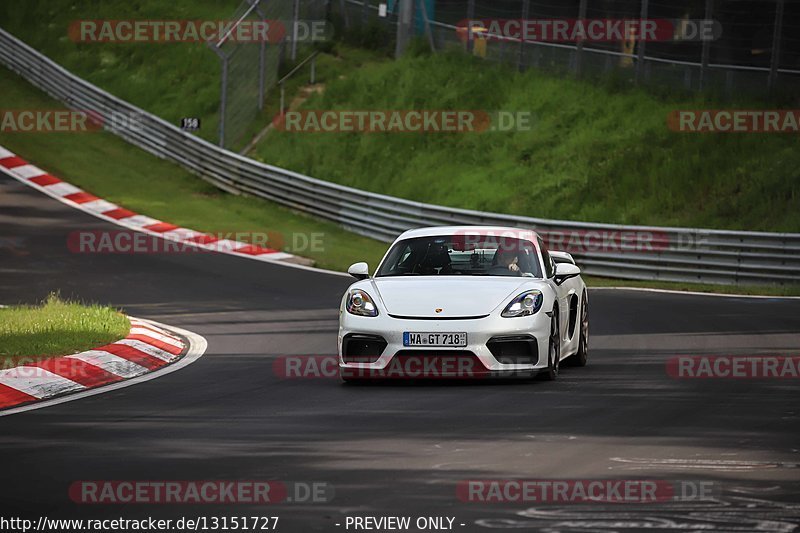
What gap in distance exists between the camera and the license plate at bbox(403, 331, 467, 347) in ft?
38.8

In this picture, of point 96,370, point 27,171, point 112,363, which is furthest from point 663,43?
point 96,370

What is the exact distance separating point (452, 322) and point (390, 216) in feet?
65.6

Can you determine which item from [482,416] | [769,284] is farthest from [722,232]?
[482,416]

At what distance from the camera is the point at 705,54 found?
32094mm

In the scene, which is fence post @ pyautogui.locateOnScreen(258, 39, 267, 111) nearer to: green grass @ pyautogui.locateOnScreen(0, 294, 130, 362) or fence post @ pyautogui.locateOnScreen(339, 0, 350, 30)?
fence post @ pyautogui.locateOnScreen(339, 0, 350, 30)

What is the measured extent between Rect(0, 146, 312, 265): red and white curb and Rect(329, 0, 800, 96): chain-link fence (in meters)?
9.97

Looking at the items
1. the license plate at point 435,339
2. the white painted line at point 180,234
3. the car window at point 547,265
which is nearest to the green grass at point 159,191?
the white painted line at point 180,234

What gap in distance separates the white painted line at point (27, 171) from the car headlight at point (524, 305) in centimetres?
2543

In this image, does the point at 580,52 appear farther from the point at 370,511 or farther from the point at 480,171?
the point at 370,511

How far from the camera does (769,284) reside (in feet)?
83.6

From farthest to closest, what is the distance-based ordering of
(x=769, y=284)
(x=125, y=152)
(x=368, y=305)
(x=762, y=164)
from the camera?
(x=125, y=152) < (x=762, y=164) < (x=769, y=284) < (x=368, y=305)

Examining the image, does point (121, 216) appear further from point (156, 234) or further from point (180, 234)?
point (180, 234)

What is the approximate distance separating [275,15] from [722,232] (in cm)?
1914

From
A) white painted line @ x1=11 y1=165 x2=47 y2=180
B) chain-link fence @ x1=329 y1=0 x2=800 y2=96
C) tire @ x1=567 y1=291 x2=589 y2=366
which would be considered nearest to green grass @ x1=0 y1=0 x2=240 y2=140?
white painted line @ x1=11 y1=165 x2=47 y2=180
